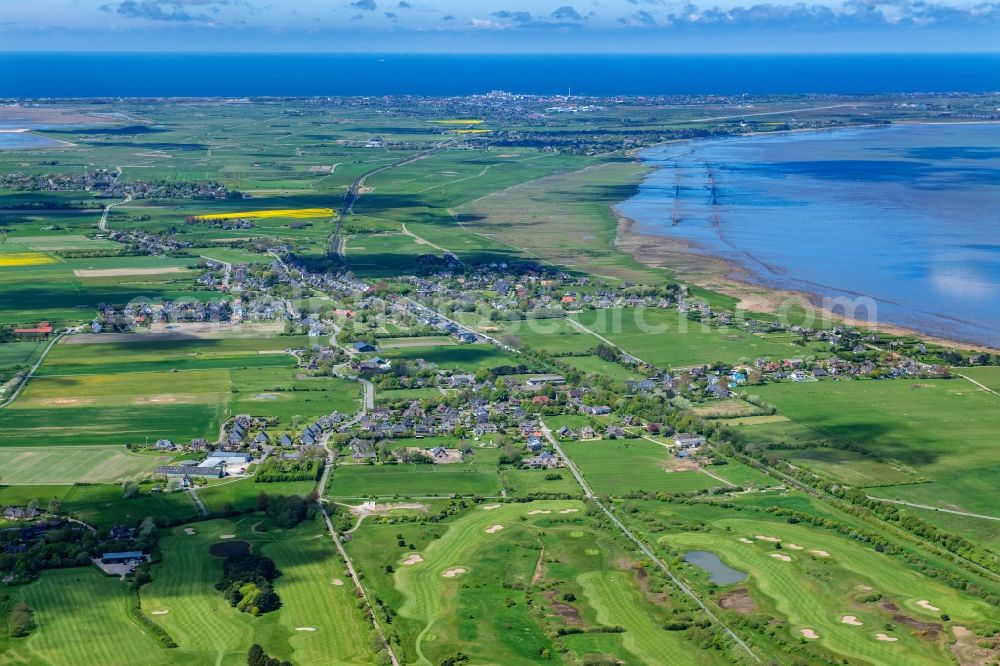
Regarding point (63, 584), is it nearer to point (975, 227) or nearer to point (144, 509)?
point (144, 509)

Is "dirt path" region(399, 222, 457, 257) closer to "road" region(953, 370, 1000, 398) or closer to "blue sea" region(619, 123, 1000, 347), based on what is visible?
"blue sea" region(619, 123, 1000, 347)

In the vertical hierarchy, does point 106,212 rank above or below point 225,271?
above

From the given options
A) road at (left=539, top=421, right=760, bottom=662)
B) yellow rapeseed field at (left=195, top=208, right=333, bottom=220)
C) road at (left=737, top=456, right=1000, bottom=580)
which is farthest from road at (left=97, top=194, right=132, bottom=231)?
road at (left=737, top=456, right=1000, bottom=580)

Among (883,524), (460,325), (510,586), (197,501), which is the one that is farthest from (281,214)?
(510,586)

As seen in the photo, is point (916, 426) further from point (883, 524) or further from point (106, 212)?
point (106, 212)

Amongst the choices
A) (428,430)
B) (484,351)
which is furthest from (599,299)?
(428,430)

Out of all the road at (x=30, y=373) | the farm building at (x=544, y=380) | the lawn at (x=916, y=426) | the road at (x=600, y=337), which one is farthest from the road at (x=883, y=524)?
the road at (x=30, y=373)

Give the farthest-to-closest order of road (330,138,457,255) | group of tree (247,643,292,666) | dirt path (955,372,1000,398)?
road (330,138,457,255), dirt path (955,372,1000,398), group of tree (247,643,292,666)
